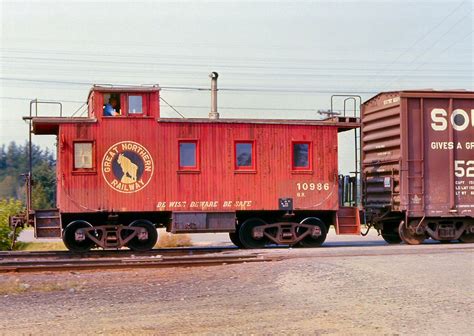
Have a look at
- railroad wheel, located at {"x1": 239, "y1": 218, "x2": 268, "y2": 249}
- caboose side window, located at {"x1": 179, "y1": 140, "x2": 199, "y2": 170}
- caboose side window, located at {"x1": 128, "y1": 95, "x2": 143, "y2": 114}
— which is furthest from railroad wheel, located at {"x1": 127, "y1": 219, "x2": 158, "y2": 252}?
caboose side window, located at {"x1": 128, "y1": 95, "x2": 143, "y2": 114}

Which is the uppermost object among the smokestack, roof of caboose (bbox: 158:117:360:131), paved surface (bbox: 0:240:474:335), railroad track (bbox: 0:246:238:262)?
the smokestack

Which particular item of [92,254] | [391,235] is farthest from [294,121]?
[92,254]

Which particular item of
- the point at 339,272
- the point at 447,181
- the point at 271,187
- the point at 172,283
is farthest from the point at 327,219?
the point at 172,283

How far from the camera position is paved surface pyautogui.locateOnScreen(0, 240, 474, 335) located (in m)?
7.97

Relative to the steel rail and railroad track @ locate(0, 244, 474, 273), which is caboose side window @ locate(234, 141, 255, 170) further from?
the steel rail

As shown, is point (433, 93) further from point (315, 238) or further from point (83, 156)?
point (83, 156)

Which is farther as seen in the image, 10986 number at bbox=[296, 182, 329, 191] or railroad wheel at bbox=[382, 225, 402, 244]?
railroad wheel at bbox=[382, 225, 402, 244]

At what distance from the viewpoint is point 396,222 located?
20.2 meters

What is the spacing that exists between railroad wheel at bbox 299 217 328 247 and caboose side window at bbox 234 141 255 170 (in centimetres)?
222

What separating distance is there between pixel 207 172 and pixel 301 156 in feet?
8.95

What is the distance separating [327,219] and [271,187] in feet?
6.89

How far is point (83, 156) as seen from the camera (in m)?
17.7

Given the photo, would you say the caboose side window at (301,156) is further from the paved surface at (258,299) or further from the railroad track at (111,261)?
the paved surface at (258,299)

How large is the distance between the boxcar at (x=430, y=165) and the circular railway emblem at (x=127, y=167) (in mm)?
6849
